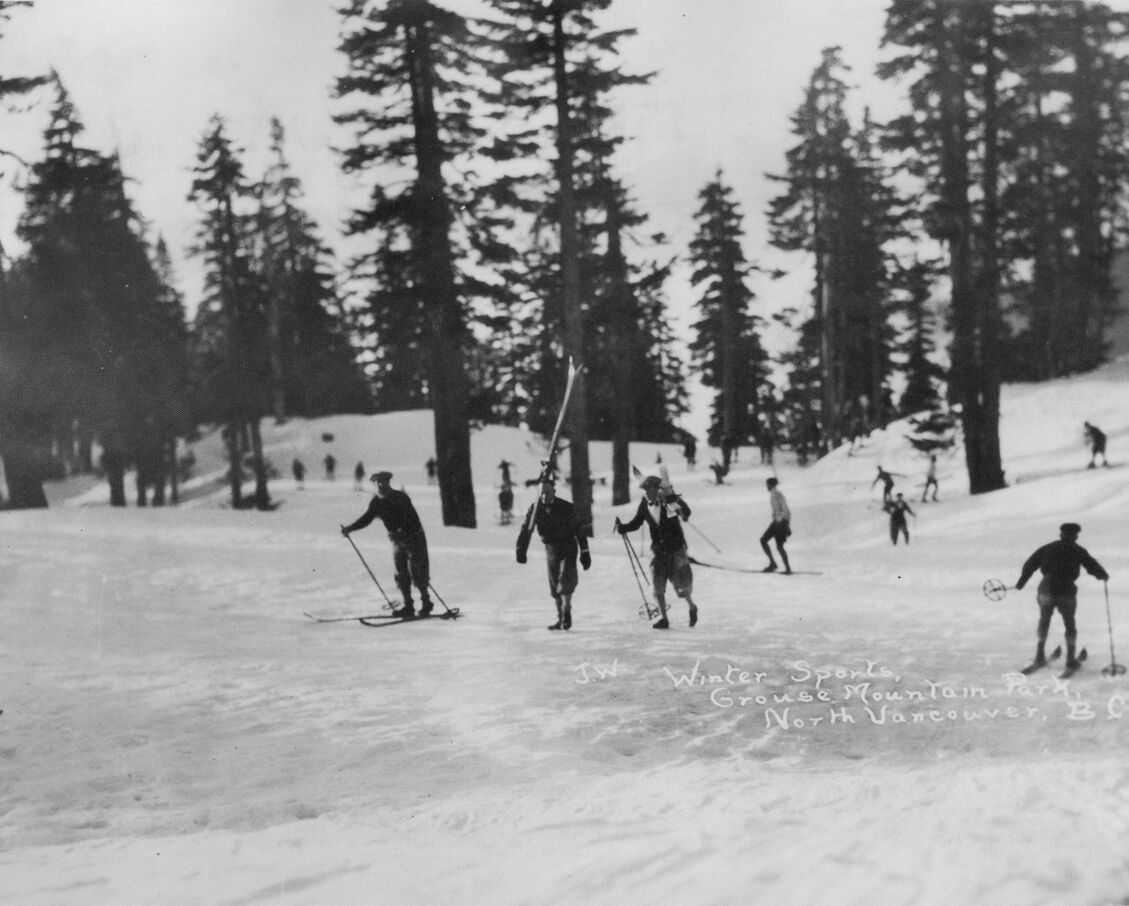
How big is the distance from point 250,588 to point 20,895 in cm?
926

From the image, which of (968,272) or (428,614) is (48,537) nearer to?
(428,614)

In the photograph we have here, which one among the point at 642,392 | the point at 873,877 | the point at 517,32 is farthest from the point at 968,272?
the point at 642,392

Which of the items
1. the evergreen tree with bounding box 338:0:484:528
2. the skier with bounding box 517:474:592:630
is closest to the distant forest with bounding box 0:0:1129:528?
the evergreen tree with bounding box 338:0:484:528

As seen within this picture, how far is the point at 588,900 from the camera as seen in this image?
3854mm

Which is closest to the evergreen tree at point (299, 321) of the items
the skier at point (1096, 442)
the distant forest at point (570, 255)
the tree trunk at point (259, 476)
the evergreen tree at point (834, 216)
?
the distant forest at point (570, 255)

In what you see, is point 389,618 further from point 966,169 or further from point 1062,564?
point 966,169

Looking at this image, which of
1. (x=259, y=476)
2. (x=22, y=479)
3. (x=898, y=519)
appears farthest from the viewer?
(x=259, y=476)

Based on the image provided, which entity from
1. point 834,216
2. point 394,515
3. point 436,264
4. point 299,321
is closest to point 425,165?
point 436,264

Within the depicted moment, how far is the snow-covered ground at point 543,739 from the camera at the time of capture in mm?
4137

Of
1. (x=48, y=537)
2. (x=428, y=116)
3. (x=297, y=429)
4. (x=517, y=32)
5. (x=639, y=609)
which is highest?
(x=517, y=32)

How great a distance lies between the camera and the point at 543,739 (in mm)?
6367

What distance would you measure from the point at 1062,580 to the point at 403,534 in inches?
296

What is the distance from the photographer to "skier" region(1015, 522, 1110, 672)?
8.25 m

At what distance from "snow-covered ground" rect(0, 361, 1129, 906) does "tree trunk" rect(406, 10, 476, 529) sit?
15.5 ft
